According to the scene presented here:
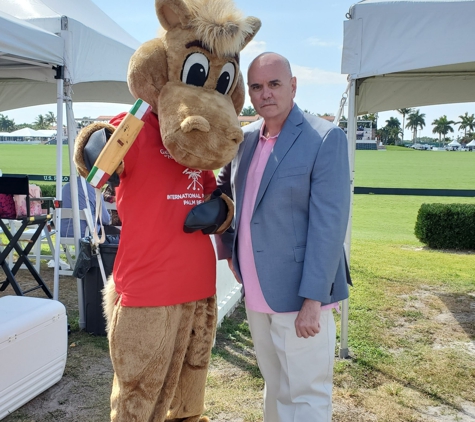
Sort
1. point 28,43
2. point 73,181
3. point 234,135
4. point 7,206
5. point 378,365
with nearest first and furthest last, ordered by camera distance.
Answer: point 234,135 < point 28,43 < point 378,365 < point 73,181 < point 7,206

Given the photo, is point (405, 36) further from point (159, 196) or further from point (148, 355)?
point (148, 355)

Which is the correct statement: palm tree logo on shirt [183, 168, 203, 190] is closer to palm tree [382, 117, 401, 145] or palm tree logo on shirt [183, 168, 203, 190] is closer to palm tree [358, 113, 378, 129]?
palm tree [358, 113, 378, 129]

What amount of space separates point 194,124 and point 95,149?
459 mm

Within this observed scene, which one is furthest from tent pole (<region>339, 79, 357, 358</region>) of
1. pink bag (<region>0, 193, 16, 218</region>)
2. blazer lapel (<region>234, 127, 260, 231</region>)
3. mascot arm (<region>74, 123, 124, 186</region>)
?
pink bag (<region>0, 193, 16, 218</region>)

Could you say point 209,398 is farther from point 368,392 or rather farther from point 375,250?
point 375,250

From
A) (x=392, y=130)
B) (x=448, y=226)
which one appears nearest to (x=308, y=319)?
(x=448, y=226)

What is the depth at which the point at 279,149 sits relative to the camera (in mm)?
2137

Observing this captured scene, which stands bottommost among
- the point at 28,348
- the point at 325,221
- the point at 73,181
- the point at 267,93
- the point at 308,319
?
the point at 28,348

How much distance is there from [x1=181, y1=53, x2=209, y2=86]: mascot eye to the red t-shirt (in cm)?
24

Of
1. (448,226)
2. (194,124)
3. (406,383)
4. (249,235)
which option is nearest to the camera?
(194,124)

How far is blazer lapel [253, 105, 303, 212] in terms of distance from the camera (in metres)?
2.12

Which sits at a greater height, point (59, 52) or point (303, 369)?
point (59, 52)

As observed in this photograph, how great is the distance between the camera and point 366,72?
325 cm

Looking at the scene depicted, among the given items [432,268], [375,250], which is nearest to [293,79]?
[432,268]
